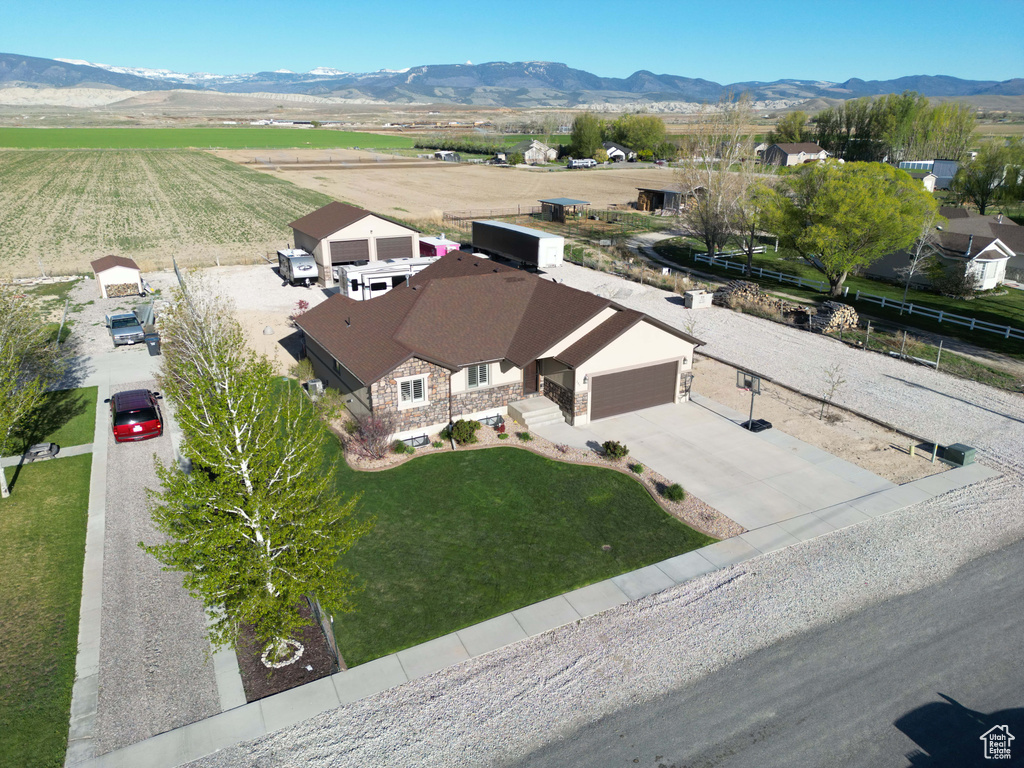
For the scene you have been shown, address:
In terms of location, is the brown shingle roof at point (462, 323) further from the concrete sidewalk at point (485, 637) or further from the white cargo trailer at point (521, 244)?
the white cargo trailer at point (521, 244)

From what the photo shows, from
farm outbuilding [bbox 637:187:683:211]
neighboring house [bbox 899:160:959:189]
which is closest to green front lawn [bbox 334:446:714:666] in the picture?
farm outbuilding [bbox 637:187:683:211]

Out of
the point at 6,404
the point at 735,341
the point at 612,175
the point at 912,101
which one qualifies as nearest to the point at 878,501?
the point at 735,341

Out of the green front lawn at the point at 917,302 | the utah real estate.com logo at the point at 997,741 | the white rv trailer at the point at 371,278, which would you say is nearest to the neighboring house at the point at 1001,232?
the green front lawn at the point at 917,302

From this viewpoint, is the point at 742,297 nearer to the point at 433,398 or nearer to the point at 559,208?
the point at 433,398

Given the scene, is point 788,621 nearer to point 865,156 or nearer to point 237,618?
point 237,618

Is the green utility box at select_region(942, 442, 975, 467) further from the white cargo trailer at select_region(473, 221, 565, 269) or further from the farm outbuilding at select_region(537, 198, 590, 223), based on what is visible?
the farm outbuilding at select_region(537, 198, 590, 223)
